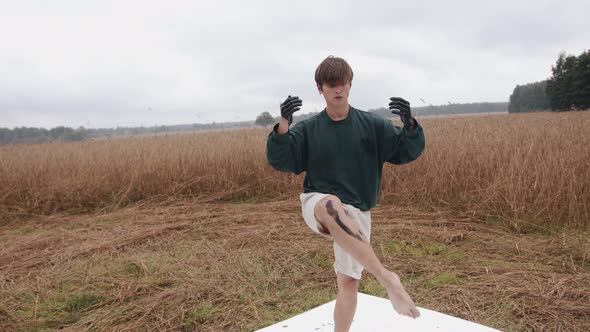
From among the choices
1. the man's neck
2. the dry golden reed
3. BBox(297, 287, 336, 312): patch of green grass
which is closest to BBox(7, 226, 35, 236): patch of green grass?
the dry golden reed

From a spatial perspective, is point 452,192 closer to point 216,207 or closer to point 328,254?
point 328,254

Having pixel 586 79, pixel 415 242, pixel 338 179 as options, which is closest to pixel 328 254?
pixel 415 242

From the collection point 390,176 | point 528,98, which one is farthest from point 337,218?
point 528,98

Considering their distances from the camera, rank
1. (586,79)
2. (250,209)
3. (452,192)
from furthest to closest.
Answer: (586,79) < (250,209) < (452,192)

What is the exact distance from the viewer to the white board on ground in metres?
2.71

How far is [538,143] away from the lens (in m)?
5.84

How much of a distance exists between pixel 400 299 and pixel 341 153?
0.61 meters

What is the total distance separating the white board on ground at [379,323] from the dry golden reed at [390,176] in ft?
7.89

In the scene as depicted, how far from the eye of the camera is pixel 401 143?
2.00 m

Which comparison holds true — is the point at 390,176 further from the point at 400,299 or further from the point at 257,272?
the point at 400,299

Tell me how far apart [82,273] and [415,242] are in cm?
299

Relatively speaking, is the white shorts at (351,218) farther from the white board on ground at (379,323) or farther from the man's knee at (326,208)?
the white board on ground at (379,323)

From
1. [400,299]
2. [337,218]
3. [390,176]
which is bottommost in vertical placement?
[390,176]

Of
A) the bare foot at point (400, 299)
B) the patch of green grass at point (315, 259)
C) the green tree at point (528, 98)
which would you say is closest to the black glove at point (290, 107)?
the bare foot at point (400, 299)
